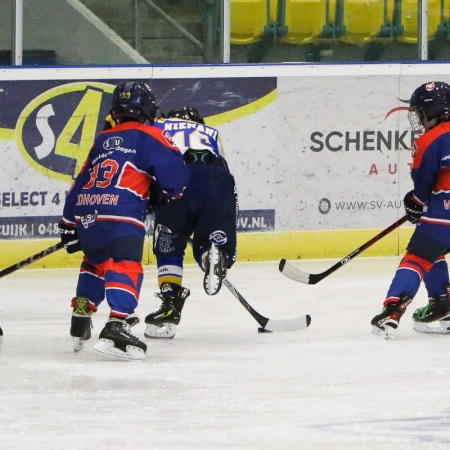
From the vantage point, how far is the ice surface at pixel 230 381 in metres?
3.96

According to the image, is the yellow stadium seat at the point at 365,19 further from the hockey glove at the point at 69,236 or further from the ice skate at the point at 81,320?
the ice skate at the point at 81,320

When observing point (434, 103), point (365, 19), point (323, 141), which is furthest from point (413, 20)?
point (434, 103)

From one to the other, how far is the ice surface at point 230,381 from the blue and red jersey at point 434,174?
0.50 metres

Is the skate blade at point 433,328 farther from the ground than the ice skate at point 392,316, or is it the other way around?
the ice skate at point 392,316

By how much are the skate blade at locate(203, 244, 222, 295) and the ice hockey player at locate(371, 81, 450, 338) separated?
2.03 ft

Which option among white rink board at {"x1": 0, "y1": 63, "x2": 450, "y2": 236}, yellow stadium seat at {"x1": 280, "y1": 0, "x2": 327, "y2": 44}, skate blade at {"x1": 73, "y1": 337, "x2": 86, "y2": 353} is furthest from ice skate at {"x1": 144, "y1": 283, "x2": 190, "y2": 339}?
yellow stadium seat at {"x1": 280, "y1": 0, "x2": 327, "y2": 44}

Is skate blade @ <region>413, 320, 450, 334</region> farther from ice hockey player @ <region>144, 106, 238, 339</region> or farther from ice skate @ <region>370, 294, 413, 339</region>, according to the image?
ice hockey player @ <region>144, 106, 238, 339</region>

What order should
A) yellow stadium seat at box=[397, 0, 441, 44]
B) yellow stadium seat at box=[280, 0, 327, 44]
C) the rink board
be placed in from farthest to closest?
yellow stadium seat at box=[397, 0, 441, 44] → yellow stadium seat at box=[280, 0, 327, 44] → the rink board

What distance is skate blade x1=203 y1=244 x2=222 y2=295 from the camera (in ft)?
18.4

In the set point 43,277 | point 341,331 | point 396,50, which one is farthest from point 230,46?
point 341,331

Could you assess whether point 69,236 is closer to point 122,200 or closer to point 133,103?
point 122,200

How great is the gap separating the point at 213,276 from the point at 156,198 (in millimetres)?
499

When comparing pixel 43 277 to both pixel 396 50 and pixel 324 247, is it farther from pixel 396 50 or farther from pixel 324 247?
pixel 396 50

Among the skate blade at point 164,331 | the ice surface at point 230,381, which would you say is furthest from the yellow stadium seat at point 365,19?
the skate blade at point 164,331
